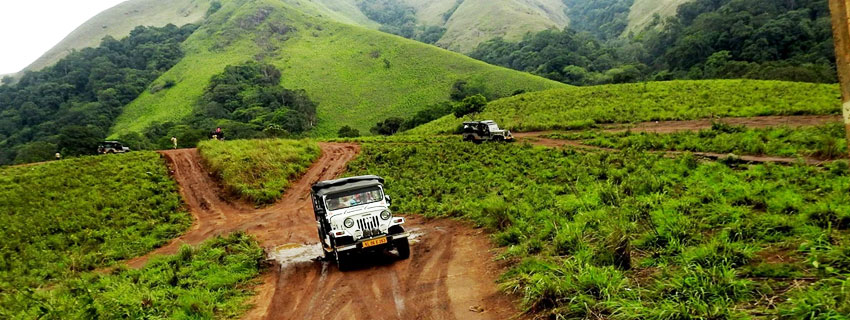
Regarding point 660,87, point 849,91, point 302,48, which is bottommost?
point 660,87

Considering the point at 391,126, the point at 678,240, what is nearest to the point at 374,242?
the point at 678,240

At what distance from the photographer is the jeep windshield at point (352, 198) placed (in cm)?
1207

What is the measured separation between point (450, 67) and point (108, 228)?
96.5 meters

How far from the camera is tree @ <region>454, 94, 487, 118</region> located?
55841 mm

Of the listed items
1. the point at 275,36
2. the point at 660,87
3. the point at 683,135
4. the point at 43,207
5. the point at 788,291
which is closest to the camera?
the point at 788,291

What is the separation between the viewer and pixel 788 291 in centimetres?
523

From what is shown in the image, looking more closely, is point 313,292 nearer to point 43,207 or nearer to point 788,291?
point 788,291

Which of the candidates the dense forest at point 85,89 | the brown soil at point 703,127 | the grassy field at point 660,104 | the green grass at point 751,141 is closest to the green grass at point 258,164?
the brown soil at point 703,127

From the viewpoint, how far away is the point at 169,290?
978 centimetres

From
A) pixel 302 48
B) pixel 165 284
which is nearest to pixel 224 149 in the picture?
pixel 165 284

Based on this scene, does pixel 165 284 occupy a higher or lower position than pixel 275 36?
lower

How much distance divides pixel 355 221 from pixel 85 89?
147 m

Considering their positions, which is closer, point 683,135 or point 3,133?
point 683,135

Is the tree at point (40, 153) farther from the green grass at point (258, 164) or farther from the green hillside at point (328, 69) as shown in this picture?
the green grass at point (258, 164)
